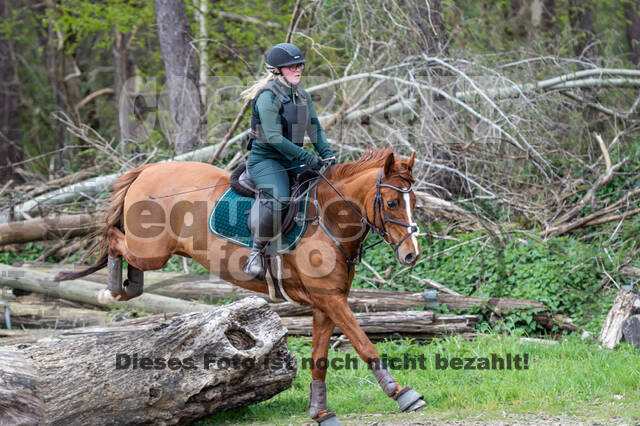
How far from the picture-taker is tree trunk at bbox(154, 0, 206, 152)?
1332cm

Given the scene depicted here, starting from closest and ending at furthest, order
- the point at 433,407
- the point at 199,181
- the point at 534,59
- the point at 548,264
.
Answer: the point at 433,407 → the point at 199,181 → the point at 548,264 → the point at 534,59

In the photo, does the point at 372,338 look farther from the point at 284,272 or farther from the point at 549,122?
the point at 549,122

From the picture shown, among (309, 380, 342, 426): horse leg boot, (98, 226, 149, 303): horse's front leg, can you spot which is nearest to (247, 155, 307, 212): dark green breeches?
(309, 380, 342, 426): horse leg boot

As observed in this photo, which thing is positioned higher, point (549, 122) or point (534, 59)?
point (534, 59)

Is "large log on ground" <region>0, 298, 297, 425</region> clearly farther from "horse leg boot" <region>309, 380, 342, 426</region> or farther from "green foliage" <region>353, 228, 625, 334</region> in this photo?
"green foliage" <region>353, 228, 625, 334</region>

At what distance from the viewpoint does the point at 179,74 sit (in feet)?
45.9

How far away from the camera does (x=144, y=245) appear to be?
6.88 metres

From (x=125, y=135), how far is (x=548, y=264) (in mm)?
8632

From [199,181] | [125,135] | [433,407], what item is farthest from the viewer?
[125,135]

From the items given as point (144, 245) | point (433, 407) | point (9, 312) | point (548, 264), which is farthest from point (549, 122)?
point (9, 312)

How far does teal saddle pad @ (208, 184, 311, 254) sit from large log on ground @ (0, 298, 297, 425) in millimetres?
652

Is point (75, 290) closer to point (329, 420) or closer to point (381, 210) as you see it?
point (329, 420)

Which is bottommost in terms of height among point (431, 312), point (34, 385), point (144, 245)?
point (431, 312)

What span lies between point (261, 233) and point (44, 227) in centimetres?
725
